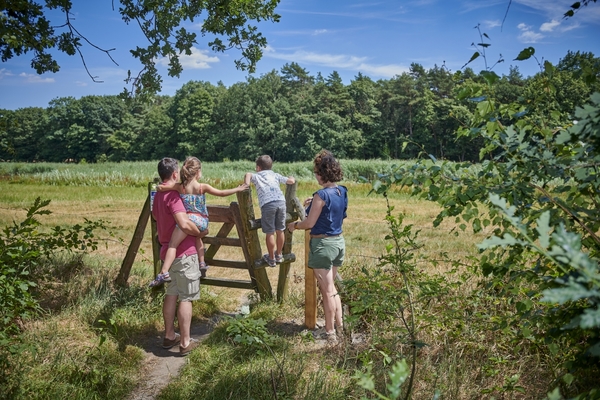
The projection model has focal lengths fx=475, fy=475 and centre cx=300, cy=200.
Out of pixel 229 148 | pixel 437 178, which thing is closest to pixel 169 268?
pixel 437 178

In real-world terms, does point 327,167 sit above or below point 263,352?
above

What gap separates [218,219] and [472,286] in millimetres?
3181

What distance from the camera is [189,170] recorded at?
495 centimetres

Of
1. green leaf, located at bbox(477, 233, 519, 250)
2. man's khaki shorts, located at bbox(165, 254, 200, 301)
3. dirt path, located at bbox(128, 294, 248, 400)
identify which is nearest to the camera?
green leaf, located at bbox(477, 233, 519, 250)

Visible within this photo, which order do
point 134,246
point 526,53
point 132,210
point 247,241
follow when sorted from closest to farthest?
point 526,53 → point 247,241 → point 134,246 → point 132,210

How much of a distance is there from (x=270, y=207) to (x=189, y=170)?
1.69 metres

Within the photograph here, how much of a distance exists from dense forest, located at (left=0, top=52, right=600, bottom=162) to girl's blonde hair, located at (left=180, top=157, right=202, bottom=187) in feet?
165

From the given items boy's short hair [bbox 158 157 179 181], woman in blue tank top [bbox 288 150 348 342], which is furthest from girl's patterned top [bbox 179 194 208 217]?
woman in blue tank top [bbox 288 150 348 342]

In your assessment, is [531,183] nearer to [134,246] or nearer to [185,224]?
[185,224]

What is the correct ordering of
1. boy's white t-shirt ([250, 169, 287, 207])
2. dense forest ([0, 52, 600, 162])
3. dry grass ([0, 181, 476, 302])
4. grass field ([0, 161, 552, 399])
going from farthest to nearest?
dense forest ([0, 52, 600, 162]), dry grass ([0, 181, 476, 302]), boy's white t-shirt ([250, 169, 287, 207]), grass field ([0, 161, 552, 399])

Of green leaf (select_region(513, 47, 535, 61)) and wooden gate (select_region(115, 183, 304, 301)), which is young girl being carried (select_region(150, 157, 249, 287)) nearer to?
wooden gate (select_region(115, 183, 304, 301))

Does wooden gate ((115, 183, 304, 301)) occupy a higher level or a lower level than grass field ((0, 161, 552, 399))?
higher

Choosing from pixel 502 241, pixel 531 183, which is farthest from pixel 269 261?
pixel 502 241

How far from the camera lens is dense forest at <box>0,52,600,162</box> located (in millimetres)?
60491
